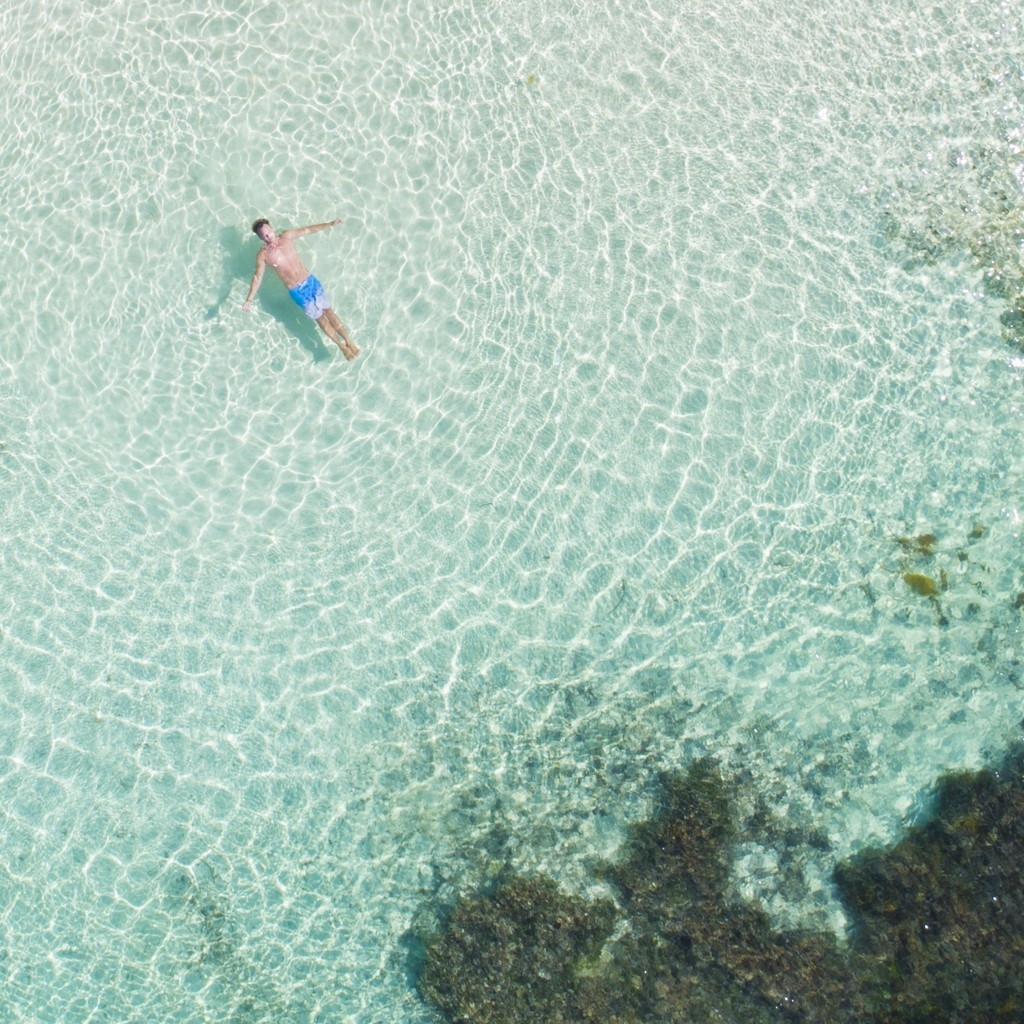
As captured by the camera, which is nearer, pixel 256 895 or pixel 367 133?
pixel 256 895

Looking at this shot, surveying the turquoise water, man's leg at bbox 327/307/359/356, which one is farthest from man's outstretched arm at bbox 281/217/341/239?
man's leg at bbox 327/307/359/356

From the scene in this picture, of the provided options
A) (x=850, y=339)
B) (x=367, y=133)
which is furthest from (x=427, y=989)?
(x=367, y=133)

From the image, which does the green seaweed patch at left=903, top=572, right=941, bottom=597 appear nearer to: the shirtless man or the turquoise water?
the turquoise water

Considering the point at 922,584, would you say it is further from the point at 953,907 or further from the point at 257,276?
the point at 257,276

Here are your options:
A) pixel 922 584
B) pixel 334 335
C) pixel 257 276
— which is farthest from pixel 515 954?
pixel 257 276

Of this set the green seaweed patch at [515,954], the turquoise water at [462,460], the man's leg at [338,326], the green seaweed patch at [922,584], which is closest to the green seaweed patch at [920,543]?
the turquoise water at [462,460]

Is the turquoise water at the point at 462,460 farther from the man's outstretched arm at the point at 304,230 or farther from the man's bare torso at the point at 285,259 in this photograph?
the man's bare torso at the point at 285,259

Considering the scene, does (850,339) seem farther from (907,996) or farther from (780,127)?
(907,996)

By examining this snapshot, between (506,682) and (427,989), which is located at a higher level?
(506,682)
